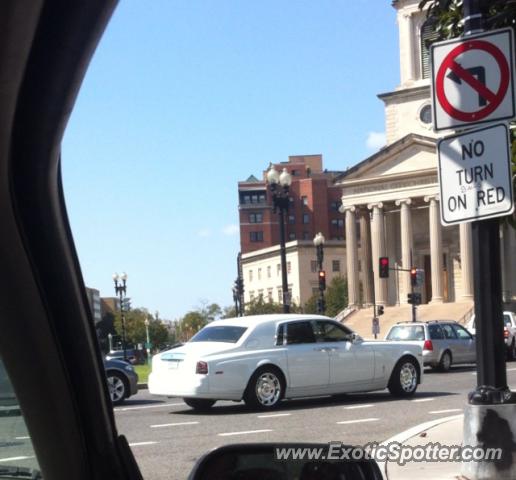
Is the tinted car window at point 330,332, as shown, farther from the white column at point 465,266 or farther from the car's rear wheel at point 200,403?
the white column at point 465,266

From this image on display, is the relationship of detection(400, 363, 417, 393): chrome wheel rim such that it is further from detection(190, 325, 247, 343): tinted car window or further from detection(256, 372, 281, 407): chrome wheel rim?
detection(190, 325, 247, 343): tinted car window

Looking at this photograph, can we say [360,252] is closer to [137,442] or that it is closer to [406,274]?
[406,274]

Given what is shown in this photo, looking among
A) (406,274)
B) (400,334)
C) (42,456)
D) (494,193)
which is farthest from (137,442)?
(406,274)

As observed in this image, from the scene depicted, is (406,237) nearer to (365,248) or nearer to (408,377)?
(365,248)

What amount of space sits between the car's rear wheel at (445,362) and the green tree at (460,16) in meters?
18.8

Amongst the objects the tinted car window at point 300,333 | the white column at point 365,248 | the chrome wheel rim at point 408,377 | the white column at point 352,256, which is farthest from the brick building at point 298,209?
the tinted car window at point 300,333

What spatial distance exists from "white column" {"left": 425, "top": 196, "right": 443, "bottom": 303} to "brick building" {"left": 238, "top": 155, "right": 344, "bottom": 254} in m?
45.3

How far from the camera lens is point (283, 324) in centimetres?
1647

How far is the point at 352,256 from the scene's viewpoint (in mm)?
87062

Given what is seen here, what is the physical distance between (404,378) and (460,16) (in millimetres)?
9841

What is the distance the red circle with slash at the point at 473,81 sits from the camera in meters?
7.66

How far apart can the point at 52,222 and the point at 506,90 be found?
5.71m

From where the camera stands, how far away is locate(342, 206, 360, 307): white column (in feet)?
280

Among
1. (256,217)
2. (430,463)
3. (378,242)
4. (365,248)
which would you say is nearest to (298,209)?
(256,217)
